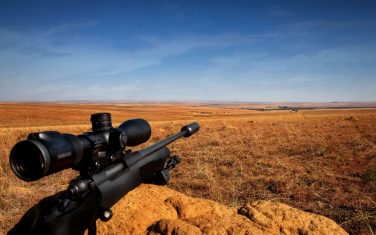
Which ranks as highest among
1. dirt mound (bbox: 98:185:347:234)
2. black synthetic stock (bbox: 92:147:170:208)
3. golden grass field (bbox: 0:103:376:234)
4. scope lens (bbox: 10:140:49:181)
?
scope lens (bbox: 10:140:49:181)

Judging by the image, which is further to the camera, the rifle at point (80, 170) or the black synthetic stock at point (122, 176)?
the black synthetic stock at point (122, 176)

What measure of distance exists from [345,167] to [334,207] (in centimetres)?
393

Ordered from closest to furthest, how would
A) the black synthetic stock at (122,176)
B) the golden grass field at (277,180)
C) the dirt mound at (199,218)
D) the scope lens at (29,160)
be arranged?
the scope lens at (29,160) → the black synthetic stock at (122,176) → the dirt mound at (199,218) → the golden grass field at (277,180)

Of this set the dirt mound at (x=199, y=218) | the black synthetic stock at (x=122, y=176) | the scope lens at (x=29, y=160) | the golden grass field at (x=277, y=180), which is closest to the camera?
the scope lens at (x=29, y=160)

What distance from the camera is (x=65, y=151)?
6.41ft

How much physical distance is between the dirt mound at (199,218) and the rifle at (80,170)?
397mm

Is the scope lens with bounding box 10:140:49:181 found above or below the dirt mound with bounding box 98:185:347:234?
above

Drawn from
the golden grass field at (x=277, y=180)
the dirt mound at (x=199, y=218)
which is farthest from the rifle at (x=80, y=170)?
the golden grass field at (x=277, y=180)

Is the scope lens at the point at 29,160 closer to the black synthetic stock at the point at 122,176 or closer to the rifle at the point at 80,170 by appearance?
the rifle at the point at 80,170

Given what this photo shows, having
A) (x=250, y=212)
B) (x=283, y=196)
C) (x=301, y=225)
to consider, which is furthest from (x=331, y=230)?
(x=283, y=196)

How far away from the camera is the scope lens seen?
1.75 m

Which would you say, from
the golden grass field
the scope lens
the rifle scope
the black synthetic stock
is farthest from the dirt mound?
the golden grass field

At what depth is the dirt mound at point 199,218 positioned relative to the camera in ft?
8.84

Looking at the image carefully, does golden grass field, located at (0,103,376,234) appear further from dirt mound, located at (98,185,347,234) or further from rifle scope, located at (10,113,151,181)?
rifle scope, located at (10,113,151,181)
